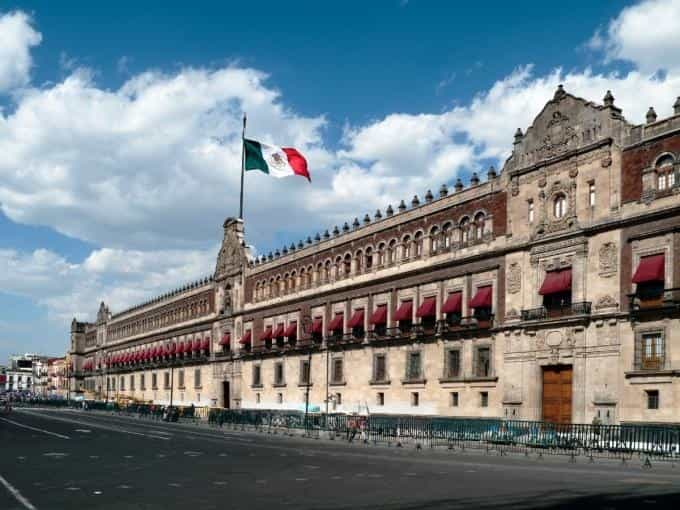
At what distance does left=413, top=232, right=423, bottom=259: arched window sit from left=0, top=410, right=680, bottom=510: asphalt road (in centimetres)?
2253

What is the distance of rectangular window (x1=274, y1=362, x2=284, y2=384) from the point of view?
72688 millimetres

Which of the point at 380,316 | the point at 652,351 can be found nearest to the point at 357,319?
the point at 380,316

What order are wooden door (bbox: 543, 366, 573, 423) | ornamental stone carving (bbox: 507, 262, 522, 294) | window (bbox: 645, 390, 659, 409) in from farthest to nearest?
ornamental stone carving (bbox: 507, 262, 522, 294), wooden door (bbox: 543, 366, 573, 423), window (bbox: 645, 390, 659, 409)

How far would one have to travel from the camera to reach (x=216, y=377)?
86.9 metres

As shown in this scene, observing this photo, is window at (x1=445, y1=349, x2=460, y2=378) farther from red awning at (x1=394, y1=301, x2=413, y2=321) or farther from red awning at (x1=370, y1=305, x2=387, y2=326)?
red awning at (x1=370, y1=305, x2=387, y2=326)

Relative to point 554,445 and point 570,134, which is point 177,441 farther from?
point 570,134

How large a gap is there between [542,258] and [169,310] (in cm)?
6936

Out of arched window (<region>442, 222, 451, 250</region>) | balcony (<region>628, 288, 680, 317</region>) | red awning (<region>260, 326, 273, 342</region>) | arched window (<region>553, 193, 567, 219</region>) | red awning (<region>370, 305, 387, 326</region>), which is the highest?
arched window (<region>553, 193, 567, 219</region>)

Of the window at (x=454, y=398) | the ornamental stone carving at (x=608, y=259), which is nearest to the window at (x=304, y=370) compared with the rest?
the window at (x=454, y=398)

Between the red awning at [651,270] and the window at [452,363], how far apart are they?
14221 mm

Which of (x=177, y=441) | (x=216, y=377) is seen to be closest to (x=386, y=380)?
(x=177, y=441)

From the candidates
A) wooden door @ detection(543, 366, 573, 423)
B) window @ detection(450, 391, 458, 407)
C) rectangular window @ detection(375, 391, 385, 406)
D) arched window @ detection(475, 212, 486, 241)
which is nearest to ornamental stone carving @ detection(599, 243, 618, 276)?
wooden door @ detection(543, 366, 573, 423)

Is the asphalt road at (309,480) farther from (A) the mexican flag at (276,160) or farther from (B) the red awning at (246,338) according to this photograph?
(B) the red awning at (246,338)

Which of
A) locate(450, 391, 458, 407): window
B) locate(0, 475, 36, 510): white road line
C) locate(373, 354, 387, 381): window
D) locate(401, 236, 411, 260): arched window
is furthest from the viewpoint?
locate(373, 354, 387, 381): window
